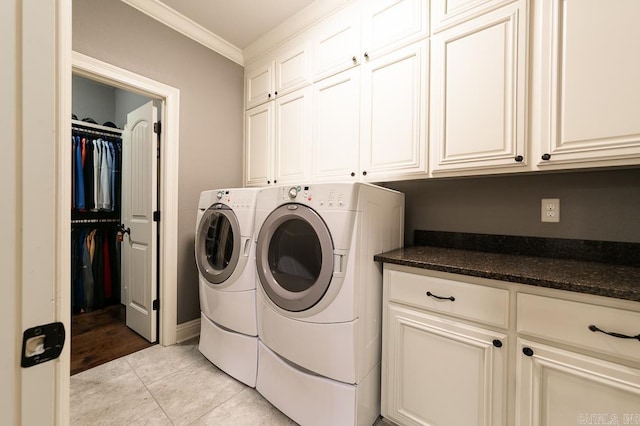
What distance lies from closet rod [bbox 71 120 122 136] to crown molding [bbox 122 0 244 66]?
1.51 m

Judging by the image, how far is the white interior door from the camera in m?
2.16

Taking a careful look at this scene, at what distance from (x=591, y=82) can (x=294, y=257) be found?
156cm

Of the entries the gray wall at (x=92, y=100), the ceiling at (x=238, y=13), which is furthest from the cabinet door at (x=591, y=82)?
the gray wall at (x=92, y=100)

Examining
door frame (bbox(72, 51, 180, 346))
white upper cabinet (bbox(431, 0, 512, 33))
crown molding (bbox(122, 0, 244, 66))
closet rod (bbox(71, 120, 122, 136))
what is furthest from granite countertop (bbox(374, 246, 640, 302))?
closet rod (bbox(71, 120, 122, 136))

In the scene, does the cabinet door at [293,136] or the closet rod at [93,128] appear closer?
the cabinet door at [293,136]

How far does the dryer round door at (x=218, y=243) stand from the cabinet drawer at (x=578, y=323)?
151 centimetres

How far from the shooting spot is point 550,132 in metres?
1.17

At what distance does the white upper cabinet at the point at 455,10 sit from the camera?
1.31 m

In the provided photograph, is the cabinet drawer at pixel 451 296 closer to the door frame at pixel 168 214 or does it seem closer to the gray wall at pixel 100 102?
the door frame at pixel 168 214

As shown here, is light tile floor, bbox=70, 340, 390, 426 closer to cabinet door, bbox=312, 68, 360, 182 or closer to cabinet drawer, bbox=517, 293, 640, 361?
cabinet drawer, bbox=517, 293, 640, 361

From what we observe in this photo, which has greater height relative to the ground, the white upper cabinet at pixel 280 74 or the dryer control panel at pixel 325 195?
the white upper cabinet at pixel 280 74

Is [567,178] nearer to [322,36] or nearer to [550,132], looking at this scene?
[550,132]

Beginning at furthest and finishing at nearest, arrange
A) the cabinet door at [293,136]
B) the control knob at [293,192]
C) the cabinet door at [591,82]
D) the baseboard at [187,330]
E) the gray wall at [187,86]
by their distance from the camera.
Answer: the baseboard at [187,330], the cabinet door at [293,136], the gray wall at [187,86], the control knob at [293,192], the cabinet door at [591,82]

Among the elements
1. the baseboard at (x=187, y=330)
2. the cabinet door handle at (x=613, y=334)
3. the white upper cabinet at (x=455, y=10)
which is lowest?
the baseboard at (x=187, y=330)
